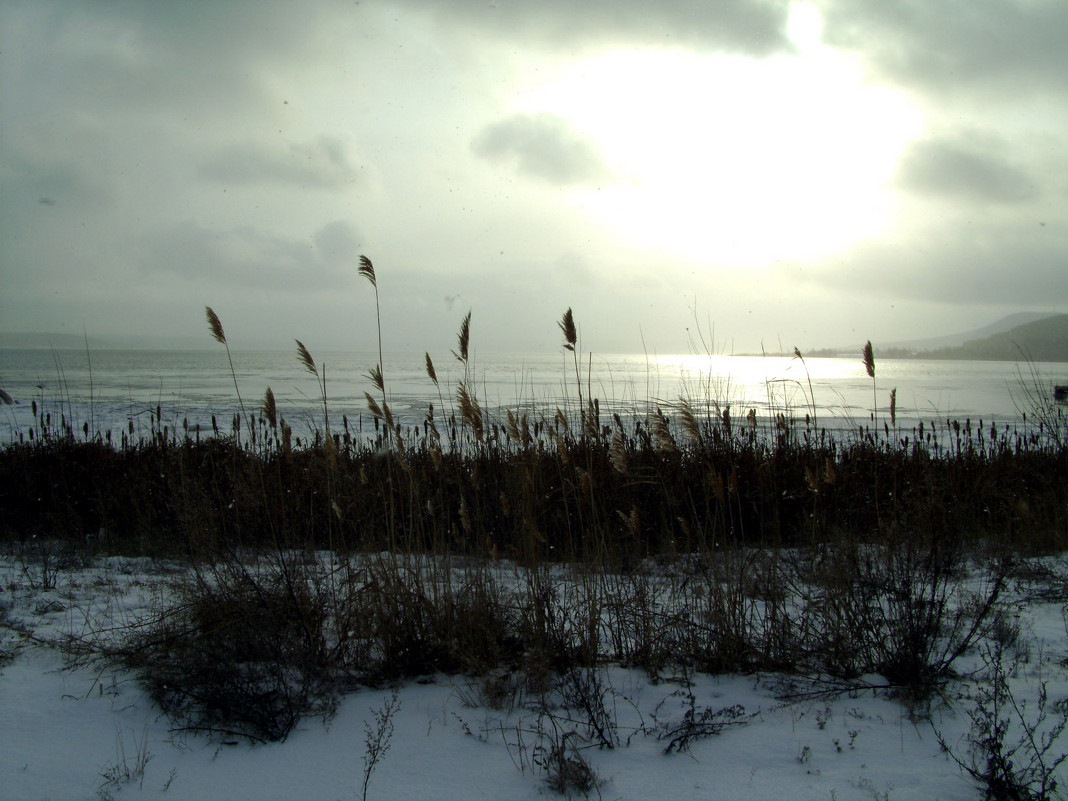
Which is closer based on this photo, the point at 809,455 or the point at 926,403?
the point at 809,455

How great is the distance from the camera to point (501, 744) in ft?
8.18

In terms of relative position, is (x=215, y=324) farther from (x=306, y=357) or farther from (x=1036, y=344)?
(x=1036, y=344)

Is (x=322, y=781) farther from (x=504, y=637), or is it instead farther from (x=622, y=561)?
(x=622, y=561)

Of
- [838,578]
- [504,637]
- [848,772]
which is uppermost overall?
[838,578]

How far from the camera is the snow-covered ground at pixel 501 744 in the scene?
220cm

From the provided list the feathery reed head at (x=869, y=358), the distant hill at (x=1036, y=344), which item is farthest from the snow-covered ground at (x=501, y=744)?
the distant hill at (x=1036, y=344)

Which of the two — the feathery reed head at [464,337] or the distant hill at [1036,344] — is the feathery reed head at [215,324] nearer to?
the feathery reed head at [464,337]

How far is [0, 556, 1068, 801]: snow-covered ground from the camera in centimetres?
220

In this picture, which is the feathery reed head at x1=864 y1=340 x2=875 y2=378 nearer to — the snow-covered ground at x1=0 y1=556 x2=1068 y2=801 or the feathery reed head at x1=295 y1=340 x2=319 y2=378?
the snow-covered ground at x1=0 y1=556 x2=1068 y2=801

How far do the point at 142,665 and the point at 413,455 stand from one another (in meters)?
4.12

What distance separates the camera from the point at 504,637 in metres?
3.16

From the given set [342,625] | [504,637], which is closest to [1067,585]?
[504,637]

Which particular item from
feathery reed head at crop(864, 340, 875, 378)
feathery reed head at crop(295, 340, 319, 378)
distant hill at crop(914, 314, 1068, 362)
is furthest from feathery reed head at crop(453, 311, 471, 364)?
distant hill at crop(914, 314, 1068, 362)

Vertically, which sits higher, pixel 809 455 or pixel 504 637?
pixel 809 455
